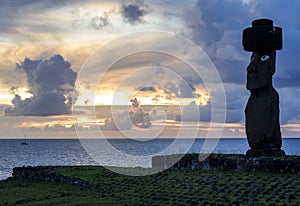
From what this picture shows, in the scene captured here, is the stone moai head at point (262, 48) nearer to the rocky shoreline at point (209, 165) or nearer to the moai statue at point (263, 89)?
the moai statue at point (263, 89)

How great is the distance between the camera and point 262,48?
24.2 m

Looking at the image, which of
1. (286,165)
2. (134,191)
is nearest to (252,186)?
(286,165)

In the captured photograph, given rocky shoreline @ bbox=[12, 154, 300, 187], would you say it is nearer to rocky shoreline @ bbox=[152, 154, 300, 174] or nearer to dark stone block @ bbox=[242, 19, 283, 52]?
rocky shoreline @ bbox=[152, 154, 300, 174]

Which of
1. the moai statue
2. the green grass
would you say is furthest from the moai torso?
the green grass

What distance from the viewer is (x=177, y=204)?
17141mm

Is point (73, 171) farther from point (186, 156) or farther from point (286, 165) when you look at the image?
point (286, 165)

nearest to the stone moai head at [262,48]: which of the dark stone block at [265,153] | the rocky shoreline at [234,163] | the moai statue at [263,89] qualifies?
the moai statue at [263,89]

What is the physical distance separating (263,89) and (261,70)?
0.97 metres

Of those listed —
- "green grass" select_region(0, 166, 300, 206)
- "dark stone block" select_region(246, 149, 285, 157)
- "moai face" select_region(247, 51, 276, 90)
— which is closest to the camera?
"green grass" select_region(0, 166, 300, 206)

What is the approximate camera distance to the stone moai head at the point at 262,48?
2388 cm

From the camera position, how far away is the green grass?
681 inches

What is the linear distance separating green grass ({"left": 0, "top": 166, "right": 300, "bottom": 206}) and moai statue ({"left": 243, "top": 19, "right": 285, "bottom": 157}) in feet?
8.76

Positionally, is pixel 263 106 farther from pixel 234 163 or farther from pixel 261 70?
pixel 234 163

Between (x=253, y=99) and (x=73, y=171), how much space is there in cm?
1037
